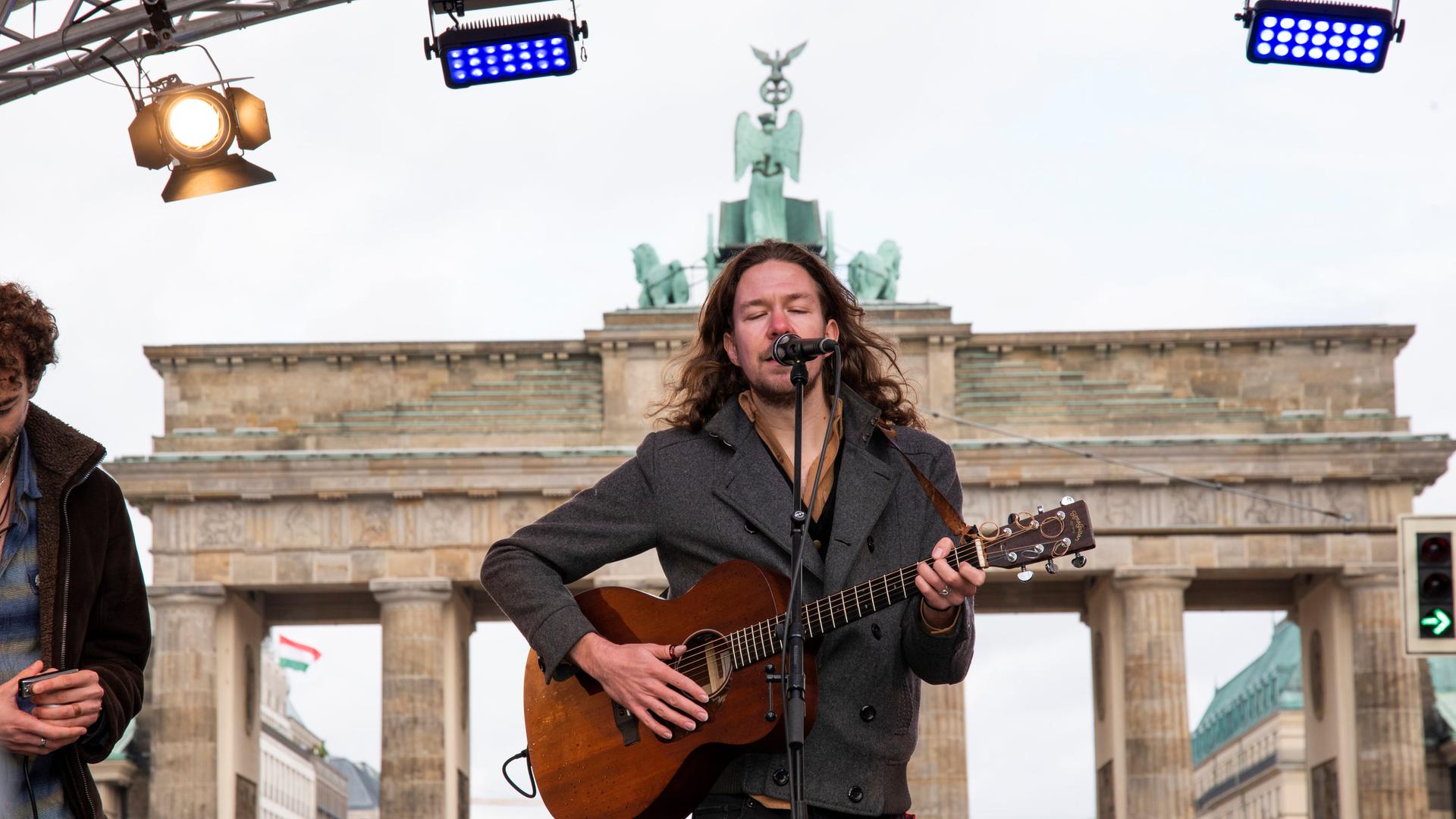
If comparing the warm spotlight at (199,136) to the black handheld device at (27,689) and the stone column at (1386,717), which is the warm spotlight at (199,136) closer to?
the black handheld device at (27,689)

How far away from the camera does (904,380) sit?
243 inches

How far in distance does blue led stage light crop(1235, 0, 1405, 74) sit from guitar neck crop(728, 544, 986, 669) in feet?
21.6

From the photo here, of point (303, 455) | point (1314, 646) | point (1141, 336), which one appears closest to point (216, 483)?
point (303, 455)

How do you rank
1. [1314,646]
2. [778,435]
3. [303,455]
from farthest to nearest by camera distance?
[1314,646], [303,455], [778,435]

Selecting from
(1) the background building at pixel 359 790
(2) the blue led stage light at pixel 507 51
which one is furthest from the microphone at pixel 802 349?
(1) the background building at pixel 359 790

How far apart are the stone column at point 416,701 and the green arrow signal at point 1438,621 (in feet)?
80.9

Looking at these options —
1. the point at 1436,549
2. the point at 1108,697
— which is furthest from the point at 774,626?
the point at 1108,697

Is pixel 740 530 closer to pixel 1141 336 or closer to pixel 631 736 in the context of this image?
pixel 631 736

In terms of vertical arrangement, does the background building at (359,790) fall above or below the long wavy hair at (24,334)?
above

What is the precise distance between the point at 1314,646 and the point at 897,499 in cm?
3646

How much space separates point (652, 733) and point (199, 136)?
6242mm

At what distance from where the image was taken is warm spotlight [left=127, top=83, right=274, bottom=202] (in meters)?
10.9

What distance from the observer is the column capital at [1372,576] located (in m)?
37.6

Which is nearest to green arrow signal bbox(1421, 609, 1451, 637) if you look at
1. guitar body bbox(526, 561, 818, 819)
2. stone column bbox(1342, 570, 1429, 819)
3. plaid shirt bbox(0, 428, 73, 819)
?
guitar body bbox(526, 561, 818, 819)
